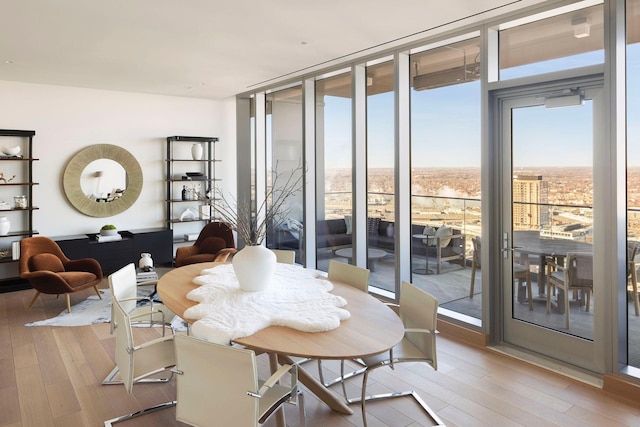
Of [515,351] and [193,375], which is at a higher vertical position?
[193,375]

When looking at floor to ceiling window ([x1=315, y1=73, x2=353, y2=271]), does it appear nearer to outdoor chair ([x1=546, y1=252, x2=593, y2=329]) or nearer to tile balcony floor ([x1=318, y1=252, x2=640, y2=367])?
tile balcony floor ([x1=318, y1=252, x2=640, y2=367])

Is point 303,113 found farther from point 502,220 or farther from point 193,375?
point 193,375

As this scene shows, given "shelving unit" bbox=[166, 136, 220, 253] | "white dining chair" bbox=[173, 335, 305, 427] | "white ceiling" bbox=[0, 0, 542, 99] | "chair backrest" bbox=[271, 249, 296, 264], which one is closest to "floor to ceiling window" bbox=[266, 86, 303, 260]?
"white ceiling" bbox=[0, 0, 542, 99]

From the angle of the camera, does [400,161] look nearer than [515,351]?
No

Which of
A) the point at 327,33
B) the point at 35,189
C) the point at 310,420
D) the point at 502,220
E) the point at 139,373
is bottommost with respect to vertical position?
the point at 310,420

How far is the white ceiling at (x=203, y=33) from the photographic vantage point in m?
3.58

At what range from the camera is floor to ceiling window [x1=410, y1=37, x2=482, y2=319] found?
4395mm

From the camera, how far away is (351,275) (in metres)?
3.67

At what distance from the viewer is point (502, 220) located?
13.4ft

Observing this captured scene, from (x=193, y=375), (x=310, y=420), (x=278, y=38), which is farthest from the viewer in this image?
(x=278, y=38)

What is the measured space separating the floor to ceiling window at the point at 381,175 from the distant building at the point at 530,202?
142cm

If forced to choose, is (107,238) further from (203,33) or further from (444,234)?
(444,234)

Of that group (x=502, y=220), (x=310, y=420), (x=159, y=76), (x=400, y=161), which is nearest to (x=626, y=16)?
(x=502, y=220)

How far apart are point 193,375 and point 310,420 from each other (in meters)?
1.06
